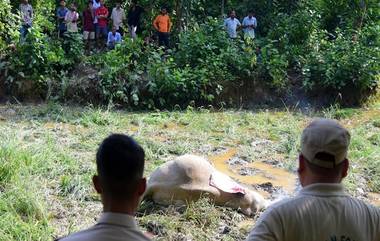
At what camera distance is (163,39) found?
12.9 metres

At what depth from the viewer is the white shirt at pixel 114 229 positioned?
5.25 feet

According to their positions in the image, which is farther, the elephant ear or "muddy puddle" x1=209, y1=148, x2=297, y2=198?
"muddy puddle" x1=209, y1=148, x2=297, y2=198

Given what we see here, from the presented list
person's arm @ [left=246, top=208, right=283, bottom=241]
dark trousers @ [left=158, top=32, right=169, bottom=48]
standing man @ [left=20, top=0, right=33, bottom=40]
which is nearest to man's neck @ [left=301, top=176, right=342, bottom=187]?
person's arm @ [left=246, top=208, right=283, bottom=241]

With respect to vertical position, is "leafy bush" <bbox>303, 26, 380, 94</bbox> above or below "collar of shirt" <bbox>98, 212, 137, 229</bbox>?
above

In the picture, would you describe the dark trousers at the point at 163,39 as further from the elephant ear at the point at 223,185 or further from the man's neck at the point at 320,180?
the man's neck at the point at 320,180

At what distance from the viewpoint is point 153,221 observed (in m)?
5.19

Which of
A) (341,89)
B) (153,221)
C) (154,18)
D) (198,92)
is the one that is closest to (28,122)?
(198,92)

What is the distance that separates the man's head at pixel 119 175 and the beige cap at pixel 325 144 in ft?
Answer: 1.89

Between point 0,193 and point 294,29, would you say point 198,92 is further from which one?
point 0,193

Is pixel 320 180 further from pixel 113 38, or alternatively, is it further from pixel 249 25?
pixel 249 25

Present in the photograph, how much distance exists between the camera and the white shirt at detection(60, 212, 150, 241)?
5.25 feet

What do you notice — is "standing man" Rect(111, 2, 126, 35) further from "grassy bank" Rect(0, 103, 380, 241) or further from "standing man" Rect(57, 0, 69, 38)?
"grassy bank" Rect(0, 103, 380, 241)

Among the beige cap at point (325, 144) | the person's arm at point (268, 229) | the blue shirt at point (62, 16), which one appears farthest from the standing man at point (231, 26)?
the person's arm at point (268, 229)

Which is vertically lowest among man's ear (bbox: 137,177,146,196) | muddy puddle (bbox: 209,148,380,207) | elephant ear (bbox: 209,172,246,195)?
muddy puddle (bbox: 209,148,380,207)
